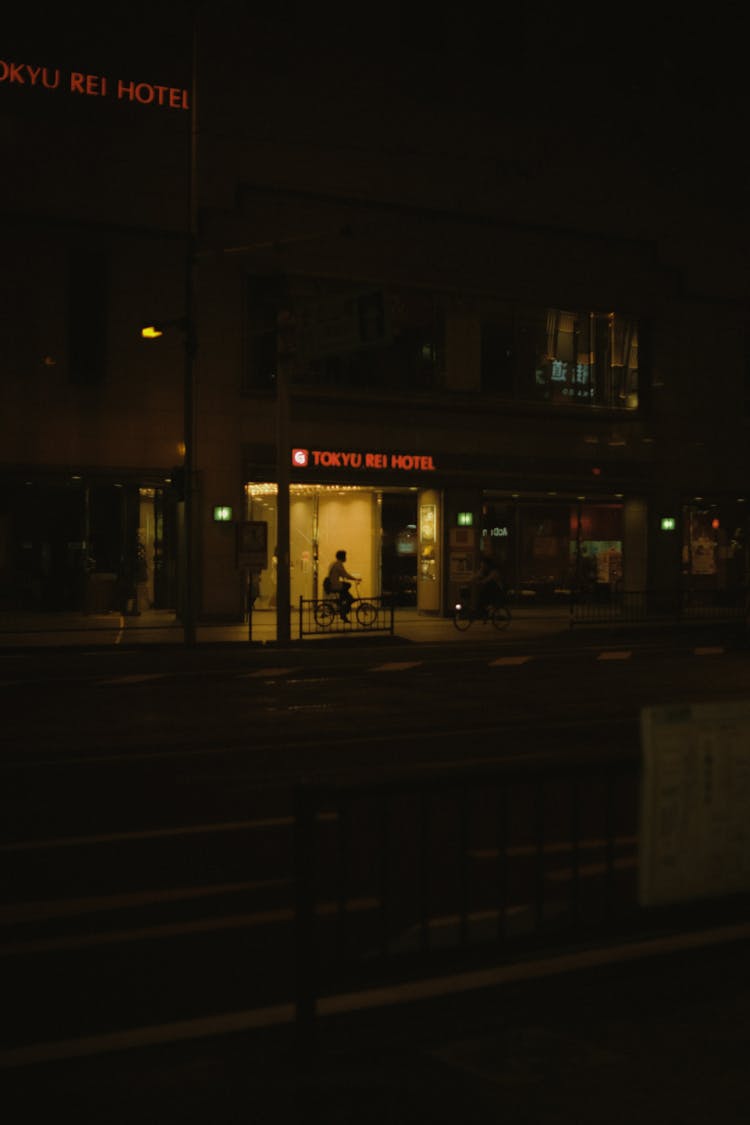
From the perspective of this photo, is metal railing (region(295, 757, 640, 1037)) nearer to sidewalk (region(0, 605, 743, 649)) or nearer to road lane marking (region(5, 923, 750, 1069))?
road lane marking (region(5, 923, 750, 1069))

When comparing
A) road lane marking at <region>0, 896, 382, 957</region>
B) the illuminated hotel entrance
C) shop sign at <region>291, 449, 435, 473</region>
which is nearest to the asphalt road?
road lane marking at <region>0, 896, 382, 957</region>

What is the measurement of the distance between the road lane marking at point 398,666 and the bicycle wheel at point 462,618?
7046 millimetres

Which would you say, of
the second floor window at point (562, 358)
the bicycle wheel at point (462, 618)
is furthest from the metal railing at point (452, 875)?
the second floor window at point (562, 358)

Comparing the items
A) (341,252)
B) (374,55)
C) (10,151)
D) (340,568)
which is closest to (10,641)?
(340,568)

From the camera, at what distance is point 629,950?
5.69 meters

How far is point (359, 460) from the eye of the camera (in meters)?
30.9

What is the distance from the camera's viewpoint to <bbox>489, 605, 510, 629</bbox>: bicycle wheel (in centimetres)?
2862

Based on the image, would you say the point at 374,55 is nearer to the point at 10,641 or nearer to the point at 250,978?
the point at 10,641

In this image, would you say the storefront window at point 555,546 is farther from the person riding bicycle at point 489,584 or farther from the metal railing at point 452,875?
the metal railing at point 452,875

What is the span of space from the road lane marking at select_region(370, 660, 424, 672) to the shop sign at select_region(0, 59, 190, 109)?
15.2 m

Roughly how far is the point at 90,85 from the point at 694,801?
27.1m

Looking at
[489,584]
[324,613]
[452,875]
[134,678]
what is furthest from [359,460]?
[452,875]

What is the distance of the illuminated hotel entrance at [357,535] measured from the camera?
32.9 m

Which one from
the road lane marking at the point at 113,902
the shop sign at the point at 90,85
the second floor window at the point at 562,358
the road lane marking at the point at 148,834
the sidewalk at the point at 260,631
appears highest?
the shop sign at the point at 90,85
